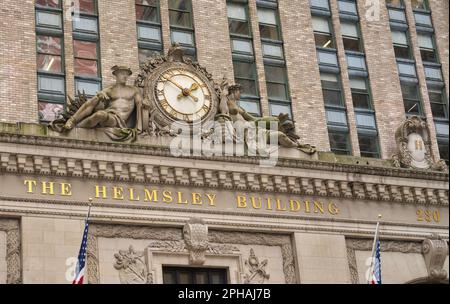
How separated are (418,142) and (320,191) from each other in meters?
5.39

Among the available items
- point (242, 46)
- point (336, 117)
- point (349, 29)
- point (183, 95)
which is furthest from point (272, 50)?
point (183, 95)

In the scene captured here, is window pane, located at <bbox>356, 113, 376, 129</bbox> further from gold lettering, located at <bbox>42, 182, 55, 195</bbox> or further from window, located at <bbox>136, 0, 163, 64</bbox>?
gold lettering, located at <bbox>42, 182, 55, 195</bbox>

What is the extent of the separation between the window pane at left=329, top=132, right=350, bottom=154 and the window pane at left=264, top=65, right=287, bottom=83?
8.64 feet

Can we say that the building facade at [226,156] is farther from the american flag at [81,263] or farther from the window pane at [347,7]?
the american flag at [81,263]

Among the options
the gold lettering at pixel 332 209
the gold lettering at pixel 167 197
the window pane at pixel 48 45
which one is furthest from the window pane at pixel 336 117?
the window pane at pixel 48 45

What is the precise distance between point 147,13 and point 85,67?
11.4 ft

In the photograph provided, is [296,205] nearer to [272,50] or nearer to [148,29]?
[272,50]

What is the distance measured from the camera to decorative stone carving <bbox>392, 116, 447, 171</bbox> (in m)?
39.3

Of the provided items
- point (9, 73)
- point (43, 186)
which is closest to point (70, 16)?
point (9, 73)

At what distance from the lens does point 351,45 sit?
42000 millimetres

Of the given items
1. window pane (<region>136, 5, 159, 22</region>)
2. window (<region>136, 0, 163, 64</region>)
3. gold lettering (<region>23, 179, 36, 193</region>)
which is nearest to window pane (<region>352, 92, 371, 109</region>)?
window (<region>136, 0, 163, 64</region>)

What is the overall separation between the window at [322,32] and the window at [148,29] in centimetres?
635

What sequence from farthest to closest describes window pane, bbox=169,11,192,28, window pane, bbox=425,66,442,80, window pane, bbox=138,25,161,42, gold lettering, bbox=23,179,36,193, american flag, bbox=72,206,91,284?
window pane, bbox=425,66,442,80
window pane, bbox=169,11,192,28
window pane, bbox=138,25,161,42
gold lettering, bbox=23,179,36,193
american flag, bbox=72,206,91,284
